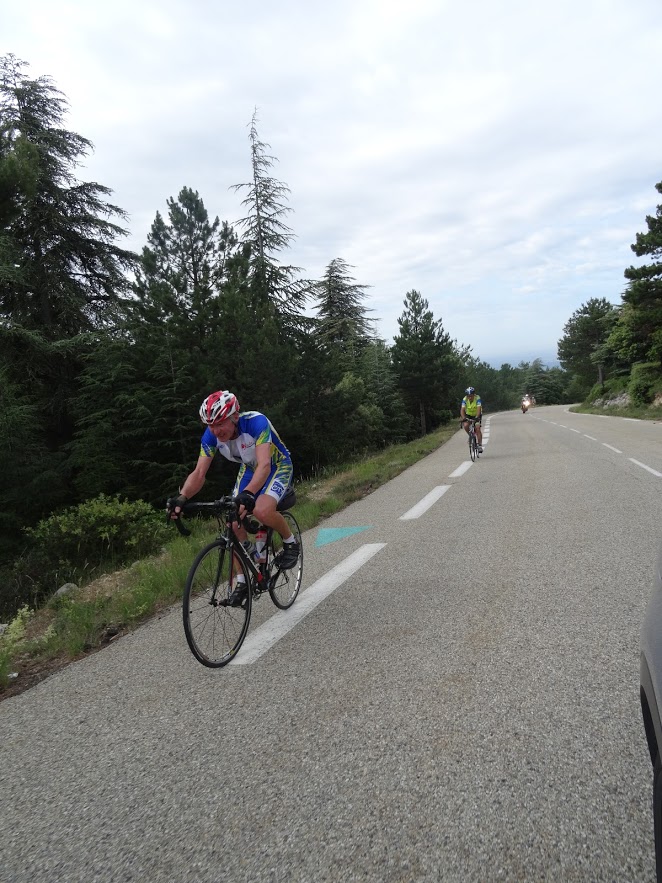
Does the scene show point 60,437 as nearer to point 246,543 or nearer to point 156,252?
point 156,252

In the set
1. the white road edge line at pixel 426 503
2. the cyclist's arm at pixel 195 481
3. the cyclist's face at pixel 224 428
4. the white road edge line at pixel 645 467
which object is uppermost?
the cyclist's face at pixel 224 428

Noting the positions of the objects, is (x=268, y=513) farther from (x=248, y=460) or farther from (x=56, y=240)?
(x=56, y=240)

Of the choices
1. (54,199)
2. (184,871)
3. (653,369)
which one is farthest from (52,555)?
(653,369)

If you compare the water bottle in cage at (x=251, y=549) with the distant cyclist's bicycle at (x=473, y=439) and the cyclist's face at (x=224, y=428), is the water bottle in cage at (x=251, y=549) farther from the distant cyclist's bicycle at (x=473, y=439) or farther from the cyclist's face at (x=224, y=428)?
the distant cyclist's bicycle at (x=473, y=439)

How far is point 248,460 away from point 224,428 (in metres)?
0.38

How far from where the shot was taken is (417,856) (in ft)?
6.36

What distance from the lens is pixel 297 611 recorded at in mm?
4668

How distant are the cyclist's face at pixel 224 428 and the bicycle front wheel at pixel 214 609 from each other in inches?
30.3

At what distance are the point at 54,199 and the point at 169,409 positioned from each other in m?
8.90

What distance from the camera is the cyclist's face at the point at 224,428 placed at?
414 cm

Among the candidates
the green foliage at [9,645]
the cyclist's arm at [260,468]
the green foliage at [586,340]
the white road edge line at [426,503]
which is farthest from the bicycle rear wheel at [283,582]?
the green foliage at [586,340]

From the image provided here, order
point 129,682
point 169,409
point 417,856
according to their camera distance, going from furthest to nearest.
→ point 169,409 < point 129,682 < point 417,856

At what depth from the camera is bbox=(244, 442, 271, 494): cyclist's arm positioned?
400 cm

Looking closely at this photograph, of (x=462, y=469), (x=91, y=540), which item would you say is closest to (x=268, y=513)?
(x=91, y=540)
